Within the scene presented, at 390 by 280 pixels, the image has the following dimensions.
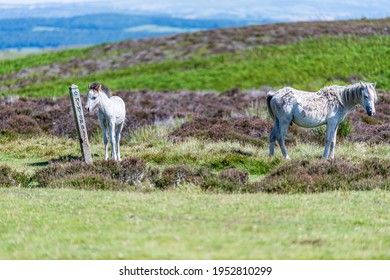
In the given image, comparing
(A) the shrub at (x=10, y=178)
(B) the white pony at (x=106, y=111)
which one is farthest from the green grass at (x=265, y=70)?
(A) the shrub at (x=10, y=178)

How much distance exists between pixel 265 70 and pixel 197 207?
46365 mm

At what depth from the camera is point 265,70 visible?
189 ft

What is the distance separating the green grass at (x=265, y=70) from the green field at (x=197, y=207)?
27.0 m

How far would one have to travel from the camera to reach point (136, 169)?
16391 mm

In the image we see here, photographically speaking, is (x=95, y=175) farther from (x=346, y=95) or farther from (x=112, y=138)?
(x=346, y=95)

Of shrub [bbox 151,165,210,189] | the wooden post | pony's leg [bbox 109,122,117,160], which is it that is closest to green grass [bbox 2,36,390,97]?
pony's leg [bbox 109,122,117,160]

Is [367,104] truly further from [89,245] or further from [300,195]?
[89,245]

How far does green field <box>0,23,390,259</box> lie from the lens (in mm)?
9266

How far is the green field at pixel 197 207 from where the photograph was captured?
927 cm

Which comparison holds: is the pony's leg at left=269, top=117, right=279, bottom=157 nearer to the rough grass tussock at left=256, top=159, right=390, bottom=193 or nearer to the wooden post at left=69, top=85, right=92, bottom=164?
the rough grass tussock at left=256, top=159, right=390, bottom=193

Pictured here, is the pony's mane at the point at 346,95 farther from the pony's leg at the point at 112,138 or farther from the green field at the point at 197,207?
the pony's leg at the point at 112,138
